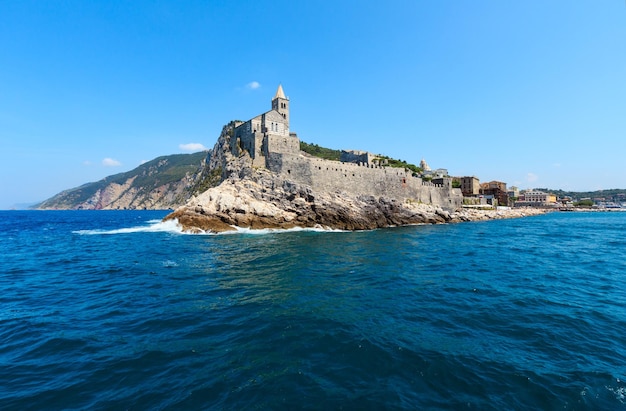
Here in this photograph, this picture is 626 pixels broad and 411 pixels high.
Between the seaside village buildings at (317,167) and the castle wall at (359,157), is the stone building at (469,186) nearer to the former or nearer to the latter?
the seaside village buildings at (317,167)

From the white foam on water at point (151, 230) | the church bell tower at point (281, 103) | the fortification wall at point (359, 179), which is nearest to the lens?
the white foam on water at point (151, 230)

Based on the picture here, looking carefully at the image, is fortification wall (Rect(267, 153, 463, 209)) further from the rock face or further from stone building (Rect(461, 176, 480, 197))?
stone building (Rect(461, 176, 480, 197))

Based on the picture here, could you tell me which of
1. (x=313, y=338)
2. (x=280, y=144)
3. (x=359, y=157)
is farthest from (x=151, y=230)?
(x=359, y=157)

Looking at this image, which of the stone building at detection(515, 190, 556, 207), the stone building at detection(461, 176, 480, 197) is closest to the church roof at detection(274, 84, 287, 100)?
the stone building at detection(461, 176, 480, 197)

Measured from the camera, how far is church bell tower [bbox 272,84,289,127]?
5162 centimetres

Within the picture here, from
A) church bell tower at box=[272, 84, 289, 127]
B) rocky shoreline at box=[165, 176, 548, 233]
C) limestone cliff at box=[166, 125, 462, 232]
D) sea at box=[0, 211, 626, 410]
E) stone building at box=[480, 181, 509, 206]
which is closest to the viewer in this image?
sea at box=[0, 211, 626, 410]

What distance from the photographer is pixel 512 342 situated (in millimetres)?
7938

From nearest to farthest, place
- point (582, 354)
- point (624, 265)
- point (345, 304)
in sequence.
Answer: point (582, 354)
point (345, 304)
point (624, 265)

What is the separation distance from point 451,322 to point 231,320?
688 centimetres

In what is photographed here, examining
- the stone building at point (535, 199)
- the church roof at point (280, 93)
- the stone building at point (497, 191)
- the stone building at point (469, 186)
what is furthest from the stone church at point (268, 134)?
the stone building at point (535, 199)

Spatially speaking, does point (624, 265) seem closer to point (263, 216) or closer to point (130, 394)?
point (130, 394)

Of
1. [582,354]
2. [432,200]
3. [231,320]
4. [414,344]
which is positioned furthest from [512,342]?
[432,200]

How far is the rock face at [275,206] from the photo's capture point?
3559 centimetres

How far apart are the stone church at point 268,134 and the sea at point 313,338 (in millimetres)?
27884
